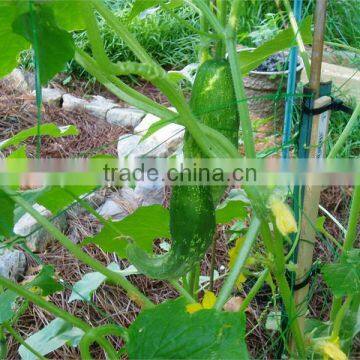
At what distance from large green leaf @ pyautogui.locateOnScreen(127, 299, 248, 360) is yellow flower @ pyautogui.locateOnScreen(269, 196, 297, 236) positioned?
0.39ft

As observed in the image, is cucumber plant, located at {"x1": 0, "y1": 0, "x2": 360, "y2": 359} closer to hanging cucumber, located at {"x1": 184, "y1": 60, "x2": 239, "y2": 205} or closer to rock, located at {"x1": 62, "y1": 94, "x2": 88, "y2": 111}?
hanging cucumber, located at {"x1": 184, "y1": 60, "x2": 239, "y2": 205}

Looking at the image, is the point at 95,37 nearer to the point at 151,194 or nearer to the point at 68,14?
the point at 68,14

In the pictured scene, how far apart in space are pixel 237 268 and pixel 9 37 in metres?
0.42

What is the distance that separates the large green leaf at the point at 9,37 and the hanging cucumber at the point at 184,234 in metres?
0.28

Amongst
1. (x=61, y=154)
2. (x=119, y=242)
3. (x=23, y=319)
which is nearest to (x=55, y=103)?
(x=61, y=154)

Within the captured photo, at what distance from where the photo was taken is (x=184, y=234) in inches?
31.3

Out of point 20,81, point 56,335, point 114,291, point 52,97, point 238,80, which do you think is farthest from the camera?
point 20,81

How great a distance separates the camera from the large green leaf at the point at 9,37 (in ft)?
2.17

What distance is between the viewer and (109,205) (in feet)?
6.24

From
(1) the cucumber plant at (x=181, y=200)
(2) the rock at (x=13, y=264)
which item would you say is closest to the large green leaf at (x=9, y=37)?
(1) the cucumber plant at (x=181, y=200)

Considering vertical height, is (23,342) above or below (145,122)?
below

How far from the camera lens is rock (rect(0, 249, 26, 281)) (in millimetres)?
1610

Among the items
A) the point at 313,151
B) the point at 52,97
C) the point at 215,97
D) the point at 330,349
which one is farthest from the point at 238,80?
the point at 52,97

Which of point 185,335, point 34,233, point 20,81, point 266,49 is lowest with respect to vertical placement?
point 34,233
